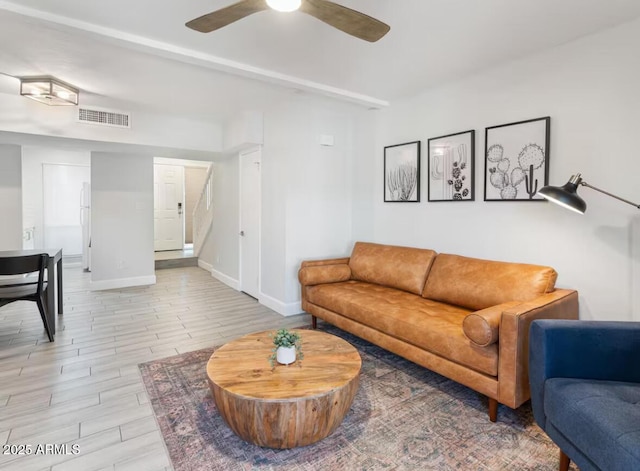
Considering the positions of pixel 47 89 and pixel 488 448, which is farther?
pixel 47 89

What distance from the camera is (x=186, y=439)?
1931 millimetres

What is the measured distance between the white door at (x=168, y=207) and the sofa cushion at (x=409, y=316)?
20.1ft

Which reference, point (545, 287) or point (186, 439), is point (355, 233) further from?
point (186, 439)

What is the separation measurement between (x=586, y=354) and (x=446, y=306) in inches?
45.9

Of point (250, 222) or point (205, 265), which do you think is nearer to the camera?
point (250, 222)

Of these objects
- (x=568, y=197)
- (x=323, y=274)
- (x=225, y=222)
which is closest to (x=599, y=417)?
(x=568, y=197)

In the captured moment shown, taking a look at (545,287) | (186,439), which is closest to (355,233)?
(545,287)

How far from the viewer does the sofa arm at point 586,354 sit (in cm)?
171

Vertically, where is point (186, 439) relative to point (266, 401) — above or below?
below

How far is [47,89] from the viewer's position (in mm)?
3336

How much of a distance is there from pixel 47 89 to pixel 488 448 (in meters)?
4.57

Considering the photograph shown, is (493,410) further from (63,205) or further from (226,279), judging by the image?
(63,205)

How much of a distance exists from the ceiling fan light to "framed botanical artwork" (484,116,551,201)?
2.09 m

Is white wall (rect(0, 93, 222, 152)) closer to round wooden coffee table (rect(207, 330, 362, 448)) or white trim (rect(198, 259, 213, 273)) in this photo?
white trim (rect(198, 259, 213, 273))
